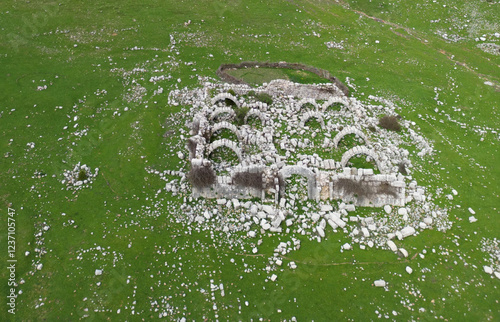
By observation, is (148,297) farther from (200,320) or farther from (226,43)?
(226,43)

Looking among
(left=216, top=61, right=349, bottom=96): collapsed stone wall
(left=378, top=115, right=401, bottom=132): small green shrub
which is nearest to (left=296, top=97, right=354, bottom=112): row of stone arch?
(left=378, top=115, right=401, bottom=132): small green shrub

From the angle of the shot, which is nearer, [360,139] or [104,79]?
[360,139]

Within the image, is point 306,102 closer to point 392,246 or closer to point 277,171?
point 277,171

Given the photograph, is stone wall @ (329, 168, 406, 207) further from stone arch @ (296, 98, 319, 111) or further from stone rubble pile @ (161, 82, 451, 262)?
stone arch @ (296, 98, 319, 111)

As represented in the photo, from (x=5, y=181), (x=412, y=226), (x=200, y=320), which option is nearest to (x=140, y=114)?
(x=5, y=181)

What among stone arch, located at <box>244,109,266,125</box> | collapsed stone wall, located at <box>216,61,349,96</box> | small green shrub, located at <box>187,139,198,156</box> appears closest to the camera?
small green shrub, located at <box>187,139,198,156</box>

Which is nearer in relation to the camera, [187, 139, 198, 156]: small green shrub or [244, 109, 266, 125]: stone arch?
[187, 139, 198, 156]: small green shrub

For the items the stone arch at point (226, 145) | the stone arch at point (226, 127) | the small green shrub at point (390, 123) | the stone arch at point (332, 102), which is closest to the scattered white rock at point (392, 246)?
the stone arch at point (226, 145)

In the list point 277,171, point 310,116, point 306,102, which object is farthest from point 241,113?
point 277,171
